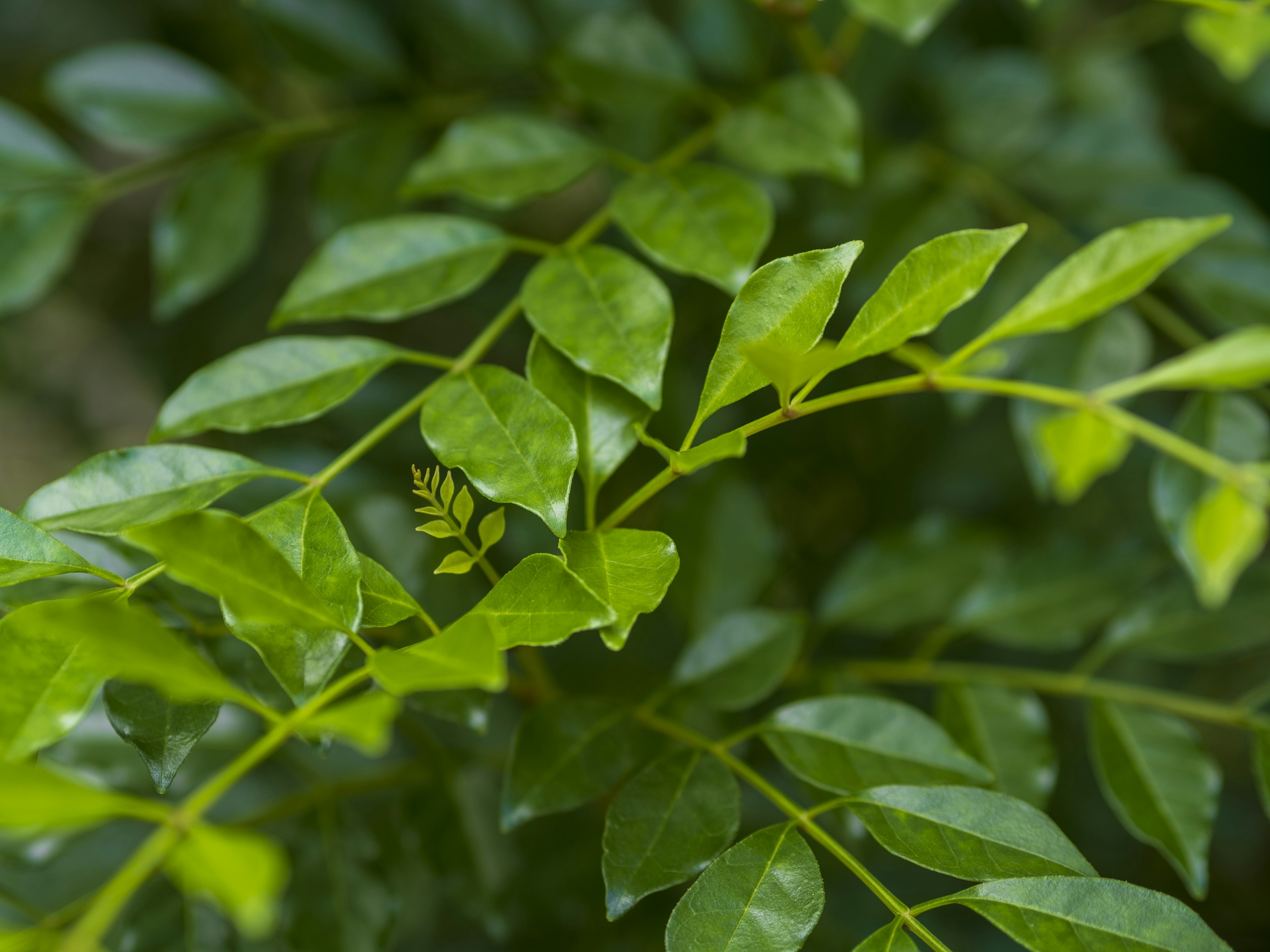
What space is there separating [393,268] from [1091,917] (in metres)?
0.41

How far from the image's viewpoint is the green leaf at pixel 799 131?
0.48m

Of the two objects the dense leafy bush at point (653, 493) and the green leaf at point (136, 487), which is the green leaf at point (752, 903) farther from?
the green leaf at point (136, 487)

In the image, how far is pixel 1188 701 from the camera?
0.51m

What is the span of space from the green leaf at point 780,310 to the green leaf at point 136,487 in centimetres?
18

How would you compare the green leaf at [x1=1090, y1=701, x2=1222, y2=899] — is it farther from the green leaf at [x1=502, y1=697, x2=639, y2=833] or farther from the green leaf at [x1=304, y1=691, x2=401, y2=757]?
the green leaf at [x1=304, y1=691, x2=401, y2=757]

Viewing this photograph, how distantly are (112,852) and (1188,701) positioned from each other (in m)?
0.69

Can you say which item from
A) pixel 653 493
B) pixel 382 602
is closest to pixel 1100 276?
pixel 653 493

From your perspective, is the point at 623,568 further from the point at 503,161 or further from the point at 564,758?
the point at 503,161

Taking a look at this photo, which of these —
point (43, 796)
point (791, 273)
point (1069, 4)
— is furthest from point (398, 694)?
point (1069, 4)

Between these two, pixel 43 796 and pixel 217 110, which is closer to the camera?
pixel 43 796

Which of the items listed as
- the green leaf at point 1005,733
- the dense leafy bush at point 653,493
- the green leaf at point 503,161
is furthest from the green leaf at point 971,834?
the green leaf at point 503,161

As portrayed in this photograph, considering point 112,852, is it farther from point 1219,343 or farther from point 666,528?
point 1219,343

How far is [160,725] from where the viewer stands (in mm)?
339

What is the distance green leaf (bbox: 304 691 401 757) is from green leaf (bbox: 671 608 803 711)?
0.87 feet
